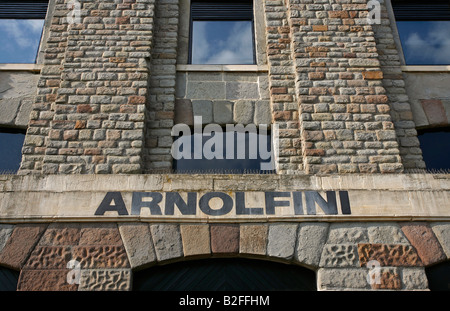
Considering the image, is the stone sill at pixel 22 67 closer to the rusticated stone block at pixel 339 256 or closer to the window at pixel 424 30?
the rusticated stone block at pixel 339 256

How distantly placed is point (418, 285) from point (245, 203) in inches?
92.2

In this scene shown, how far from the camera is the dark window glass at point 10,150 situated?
19.7 feet

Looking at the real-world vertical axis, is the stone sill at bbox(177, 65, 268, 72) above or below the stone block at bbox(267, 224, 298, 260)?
above

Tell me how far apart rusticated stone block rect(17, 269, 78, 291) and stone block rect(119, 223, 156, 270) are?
753mm

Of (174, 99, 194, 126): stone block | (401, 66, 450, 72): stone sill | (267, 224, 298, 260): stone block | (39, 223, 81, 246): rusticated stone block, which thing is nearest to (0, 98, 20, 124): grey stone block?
(39, 223, 81, 246): rusticated stone block

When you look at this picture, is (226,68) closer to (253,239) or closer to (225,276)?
(253,239)

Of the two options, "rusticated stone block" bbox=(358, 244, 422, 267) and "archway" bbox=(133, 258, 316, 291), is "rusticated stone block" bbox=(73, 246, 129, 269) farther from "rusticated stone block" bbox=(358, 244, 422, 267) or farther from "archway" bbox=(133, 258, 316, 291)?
"rusticated stone block" bbox=(358, 244, 422, 267)

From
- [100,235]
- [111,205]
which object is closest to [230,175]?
[111,205]

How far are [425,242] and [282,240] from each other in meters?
1.84

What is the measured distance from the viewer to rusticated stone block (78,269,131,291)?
4668 mm

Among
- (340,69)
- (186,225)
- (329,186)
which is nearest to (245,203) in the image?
(186,225)

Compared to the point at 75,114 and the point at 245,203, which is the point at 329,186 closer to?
the point at 245,203

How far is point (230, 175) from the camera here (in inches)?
210

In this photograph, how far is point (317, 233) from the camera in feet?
16.3
